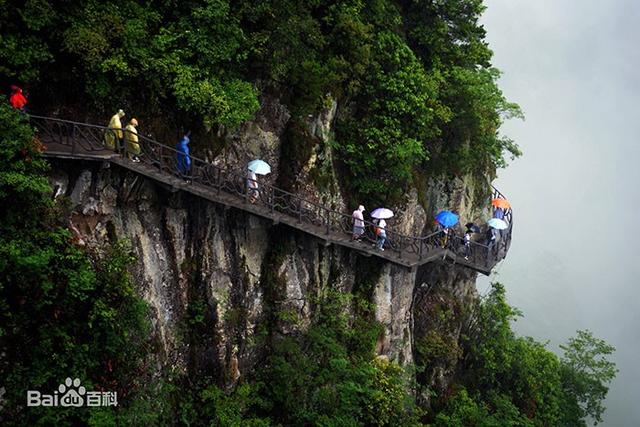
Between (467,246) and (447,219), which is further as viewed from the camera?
(467,246)

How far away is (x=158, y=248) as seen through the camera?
1473 cm

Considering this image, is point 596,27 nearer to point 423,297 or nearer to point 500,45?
point 500,45

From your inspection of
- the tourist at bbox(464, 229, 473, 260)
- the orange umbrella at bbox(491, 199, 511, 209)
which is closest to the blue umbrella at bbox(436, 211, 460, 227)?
the tourist at bbox(464, 229, 473, 260)

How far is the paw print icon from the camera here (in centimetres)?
1164

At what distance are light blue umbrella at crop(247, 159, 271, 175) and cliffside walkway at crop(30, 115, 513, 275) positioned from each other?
16.4 inches

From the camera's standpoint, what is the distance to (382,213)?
19.6 m

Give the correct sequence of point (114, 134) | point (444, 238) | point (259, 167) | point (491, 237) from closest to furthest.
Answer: point (114, 134), point (259, 167), point (444, 238), point (491, 237)

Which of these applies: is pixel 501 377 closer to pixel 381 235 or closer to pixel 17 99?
pixel 381 235

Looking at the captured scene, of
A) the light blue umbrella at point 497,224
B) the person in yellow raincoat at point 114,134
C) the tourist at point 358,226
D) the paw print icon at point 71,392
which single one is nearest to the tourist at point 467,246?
the light blue umbrella at point 497,224

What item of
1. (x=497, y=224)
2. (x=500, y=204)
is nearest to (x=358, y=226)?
(x=497, y=224)

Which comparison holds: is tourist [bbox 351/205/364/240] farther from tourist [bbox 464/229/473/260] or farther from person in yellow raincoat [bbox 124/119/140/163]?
person in yellow raincoat [bbox 124/119/140/163]

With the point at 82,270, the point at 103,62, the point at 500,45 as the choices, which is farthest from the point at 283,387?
the point at 500,45

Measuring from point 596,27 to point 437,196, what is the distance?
7261 inches

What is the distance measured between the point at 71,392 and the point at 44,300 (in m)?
1.98
